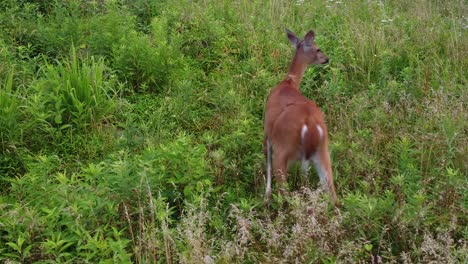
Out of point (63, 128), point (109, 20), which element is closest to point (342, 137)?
point (63, 128)

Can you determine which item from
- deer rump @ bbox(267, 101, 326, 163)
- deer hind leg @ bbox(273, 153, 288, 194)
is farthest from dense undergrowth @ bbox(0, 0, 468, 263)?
deer rump @ bbox(267, 101, 326, 163)

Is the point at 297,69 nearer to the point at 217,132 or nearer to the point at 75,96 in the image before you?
the point at 217,132

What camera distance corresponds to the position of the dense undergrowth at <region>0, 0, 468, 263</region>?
334 centimetres

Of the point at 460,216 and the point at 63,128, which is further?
the point at 63,128

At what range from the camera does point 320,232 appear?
3.17 metres

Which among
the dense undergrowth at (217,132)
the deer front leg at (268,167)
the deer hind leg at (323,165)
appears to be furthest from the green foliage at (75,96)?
the deer hind leg at (323,165)

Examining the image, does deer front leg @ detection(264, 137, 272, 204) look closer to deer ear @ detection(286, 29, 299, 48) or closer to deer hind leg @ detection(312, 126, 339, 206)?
deer hind leg @ detection(312, 126, 339, 206)

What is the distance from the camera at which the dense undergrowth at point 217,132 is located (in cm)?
334

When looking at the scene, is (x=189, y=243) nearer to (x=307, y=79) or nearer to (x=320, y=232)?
(x=320, y=232)

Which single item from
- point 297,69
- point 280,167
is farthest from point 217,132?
point 280,167

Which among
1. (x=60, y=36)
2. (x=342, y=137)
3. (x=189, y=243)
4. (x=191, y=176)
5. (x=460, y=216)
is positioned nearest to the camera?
(x=189, y=243)

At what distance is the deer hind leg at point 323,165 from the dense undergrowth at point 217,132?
0.19m

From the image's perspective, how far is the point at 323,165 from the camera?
3.93 meters

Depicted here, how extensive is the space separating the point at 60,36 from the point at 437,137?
13.2ft
